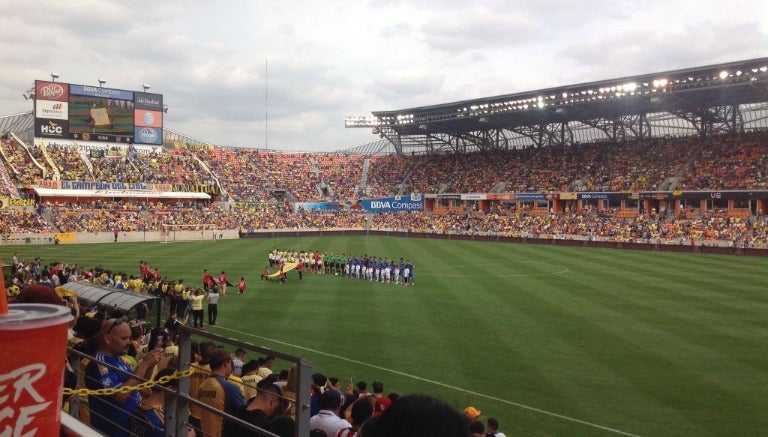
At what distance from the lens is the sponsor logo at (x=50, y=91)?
6512cm

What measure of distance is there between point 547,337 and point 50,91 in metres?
66.7

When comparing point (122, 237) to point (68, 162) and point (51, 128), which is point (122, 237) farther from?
point (51, 128)

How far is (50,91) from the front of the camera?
6575cm

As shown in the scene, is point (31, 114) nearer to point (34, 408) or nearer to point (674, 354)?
point (674, 354)

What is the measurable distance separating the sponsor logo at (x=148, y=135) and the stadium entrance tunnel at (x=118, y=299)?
200 ft

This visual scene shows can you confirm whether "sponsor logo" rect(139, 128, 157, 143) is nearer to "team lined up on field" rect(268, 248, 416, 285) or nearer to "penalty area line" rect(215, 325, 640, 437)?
"team lined up on field" rect(268, 248, 416, 285)

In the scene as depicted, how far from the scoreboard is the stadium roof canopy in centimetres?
2665

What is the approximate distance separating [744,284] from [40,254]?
143ft

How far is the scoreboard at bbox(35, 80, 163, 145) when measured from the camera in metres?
66.2

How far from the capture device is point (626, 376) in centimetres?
1368

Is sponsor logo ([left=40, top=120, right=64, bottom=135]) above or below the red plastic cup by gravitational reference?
above

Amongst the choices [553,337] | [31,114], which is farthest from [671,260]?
[31,114]

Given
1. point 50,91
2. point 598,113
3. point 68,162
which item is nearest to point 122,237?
point 68,162

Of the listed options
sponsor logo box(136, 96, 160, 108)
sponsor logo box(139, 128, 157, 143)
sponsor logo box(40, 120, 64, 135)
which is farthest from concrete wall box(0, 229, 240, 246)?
sponsor logo box(136, 96, 160, 108)
